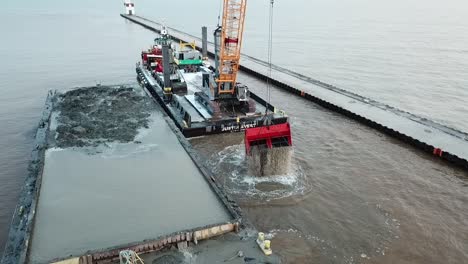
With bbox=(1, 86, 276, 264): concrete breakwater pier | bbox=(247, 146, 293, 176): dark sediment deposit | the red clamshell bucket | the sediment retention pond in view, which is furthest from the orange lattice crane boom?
bbox=(247, 146, 293, 176): dark sediment deposit

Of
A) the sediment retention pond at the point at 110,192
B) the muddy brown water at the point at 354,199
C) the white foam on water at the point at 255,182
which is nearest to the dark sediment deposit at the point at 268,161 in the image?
the white foam on water at the point at 255,182

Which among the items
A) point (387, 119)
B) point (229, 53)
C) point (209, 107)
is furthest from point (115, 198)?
point (387, 119)

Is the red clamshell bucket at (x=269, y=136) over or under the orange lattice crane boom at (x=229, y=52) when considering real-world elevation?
under

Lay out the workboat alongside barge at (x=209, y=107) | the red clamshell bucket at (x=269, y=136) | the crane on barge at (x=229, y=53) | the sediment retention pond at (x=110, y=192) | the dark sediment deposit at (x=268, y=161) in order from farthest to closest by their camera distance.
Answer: the crane on barge at (x=229, y=53), the workboat alongside barge at (x=209, y=107), the red clamshell bucket at (x=269, y=136), the dark sediment deposit at (x=268, y=161), the sediment retention pond at (x=110, y=192)

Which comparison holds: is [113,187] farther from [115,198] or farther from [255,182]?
[255,182]

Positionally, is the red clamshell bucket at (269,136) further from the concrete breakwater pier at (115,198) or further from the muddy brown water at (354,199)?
the concrete breakwater pier at (115,198)

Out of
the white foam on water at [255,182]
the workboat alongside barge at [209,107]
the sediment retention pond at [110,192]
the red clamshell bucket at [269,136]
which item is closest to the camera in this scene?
the sediment retention pond at [110,192]

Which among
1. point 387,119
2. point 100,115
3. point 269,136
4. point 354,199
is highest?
point 269,136
